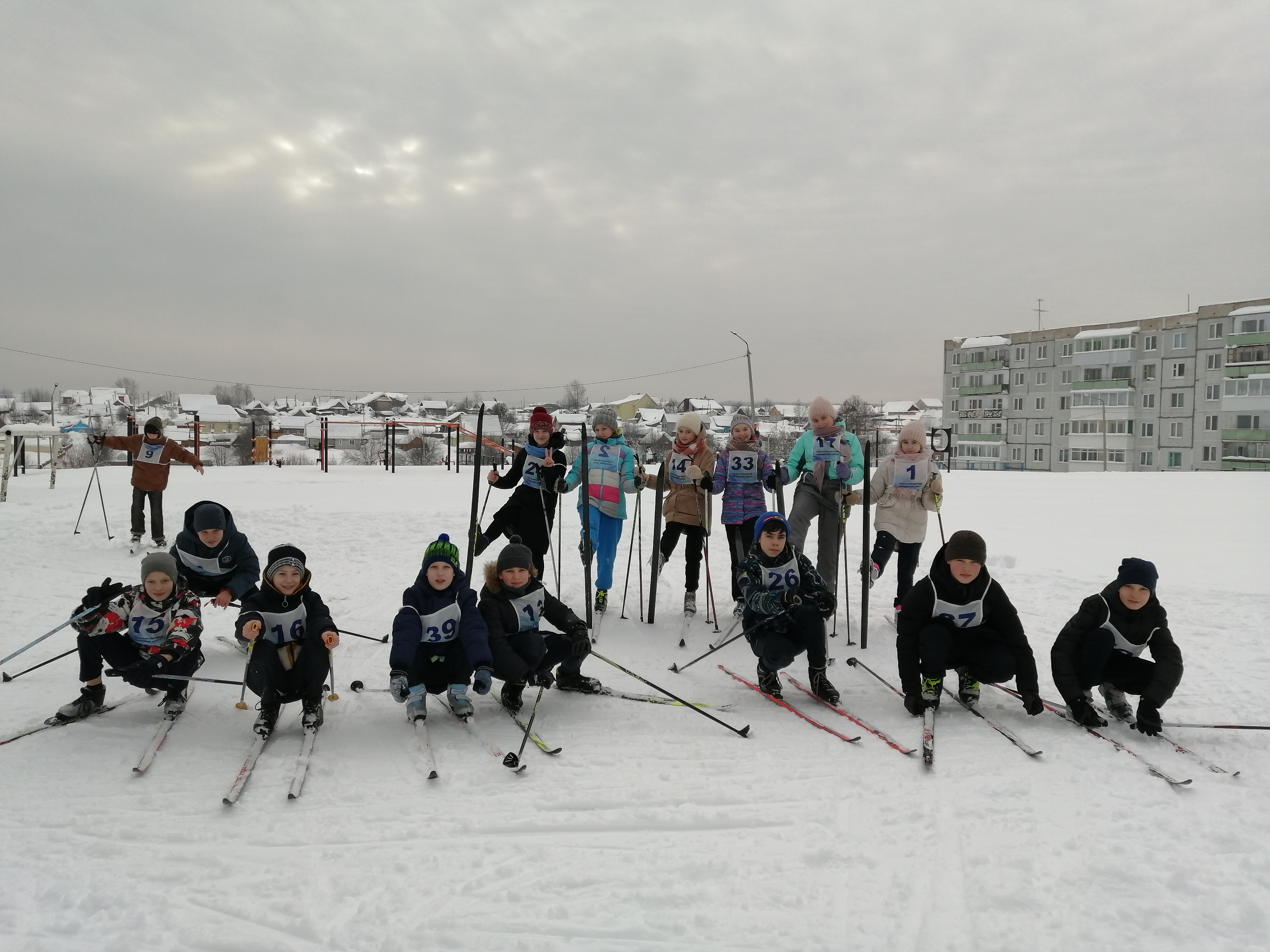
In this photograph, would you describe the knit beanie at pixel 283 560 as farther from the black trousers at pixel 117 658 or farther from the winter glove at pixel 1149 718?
the winter glove at pixel 1149 718

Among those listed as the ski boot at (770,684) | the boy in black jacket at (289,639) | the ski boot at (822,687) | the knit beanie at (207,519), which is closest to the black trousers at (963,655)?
the ski boot at (822,687)

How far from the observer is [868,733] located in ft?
12.4

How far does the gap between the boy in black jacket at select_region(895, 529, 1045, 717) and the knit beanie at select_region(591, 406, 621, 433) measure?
2856 mm

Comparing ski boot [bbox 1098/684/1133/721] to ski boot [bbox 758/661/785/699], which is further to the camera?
ski boot [bbox 758/661/785/699]

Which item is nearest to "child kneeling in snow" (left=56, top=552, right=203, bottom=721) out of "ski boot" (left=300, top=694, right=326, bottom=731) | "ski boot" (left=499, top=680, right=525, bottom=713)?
"ski boot" (left=300, top=694, right=326, bottom=731)

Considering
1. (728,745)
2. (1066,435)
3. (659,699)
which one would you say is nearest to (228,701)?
(659,699)

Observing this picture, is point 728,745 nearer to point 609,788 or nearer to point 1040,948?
point 609,788

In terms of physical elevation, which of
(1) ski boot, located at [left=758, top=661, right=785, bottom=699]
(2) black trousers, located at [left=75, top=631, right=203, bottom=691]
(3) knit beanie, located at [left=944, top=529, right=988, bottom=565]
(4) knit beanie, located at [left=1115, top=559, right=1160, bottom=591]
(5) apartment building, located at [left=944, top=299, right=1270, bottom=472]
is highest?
(5) apartment building, located at [left=944, top=299, right=1270, bottom=472]

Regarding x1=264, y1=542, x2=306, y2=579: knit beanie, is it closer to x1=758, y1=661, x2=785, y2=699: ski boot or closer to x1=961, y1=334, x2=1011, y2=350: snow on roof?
x1=758, y1=661, x2=785, y2=699: ski boot

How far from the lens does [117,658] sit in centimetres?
382

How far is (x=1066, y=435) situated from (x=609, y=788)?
49.3m

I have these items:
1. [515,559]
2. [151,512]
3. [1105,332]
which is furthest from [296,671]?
[1105,332]

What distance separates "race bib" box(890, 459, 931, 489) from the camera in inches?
226

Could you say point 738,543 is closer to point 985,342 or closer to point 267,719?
point 267,719
